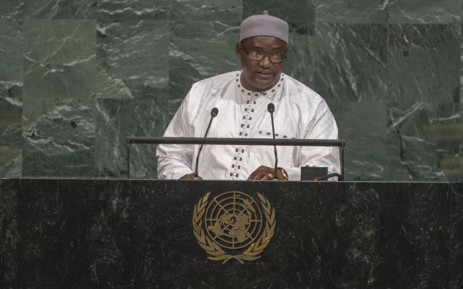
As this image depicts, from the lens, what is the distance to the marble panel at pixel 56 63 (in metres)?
8.80

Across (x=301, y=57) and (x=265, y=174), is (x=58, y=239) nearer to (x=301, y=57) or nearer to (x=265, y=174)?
(x=265, y=174)

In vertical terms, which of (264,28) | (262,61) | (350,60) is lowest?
(262,61)

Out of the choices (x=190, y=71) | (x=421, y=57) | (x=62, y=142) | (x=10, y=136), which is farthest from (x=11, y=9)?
(x=421, y=57)

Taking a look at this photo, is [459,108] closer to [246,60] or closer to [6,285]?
[246,60]

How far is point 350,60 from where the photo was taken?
8852 millimetres

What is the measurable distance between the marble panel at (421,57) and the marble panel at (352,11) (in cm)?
14

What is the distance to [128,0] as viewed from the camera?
8.81m

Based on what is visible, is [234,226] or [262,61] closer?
[234,226]

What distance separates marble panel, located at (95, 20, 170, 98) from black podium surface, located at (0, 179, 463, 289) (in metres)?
3.93

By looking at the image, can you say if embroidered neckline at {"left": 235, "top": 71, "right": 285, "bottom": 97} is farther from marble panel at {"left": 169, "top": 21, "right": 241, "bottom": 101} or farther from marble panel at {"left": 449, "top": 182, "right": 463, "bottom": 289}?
marble panel at {"left": 449, "top": 182, "right": 463, "bottom": 289}

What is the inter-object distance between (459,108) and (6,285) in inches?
189

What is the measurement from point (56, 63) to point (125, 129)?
2.40 feet

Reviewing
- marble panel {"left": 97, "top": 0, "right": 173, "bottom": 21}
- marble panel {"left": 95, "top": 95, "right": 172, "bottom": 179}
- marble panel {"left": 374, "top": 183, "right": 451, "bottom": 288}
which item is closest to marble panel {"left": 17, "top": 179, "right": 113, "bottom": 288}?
marble panel {"left": 374, "top": 183, "right": 451, "bottom": 288}

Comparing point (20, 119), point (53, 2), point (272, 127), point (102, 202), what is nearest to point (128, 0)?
point (53, 2)
